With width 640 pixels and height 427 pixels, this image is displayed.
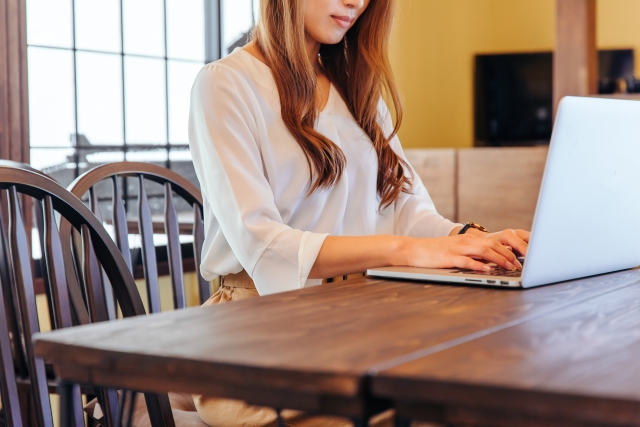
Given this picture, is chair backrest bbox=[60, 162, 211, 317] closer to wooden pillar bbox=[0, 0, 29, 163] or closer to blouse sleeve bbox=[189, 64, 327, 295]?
blouse sleeve bbox=[189, 64, 327, 295]

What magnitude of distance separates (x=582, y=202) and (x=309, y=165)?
57cm

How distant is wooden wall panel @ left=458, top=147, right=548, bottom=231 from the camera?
395 centimetres

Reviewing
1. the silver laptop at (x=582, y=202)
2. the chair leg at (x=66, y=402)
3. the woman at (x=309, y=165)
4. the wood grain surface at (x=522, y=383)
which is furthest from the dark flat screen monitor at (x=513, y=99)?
the wood grain surface at (x=522, y=383)

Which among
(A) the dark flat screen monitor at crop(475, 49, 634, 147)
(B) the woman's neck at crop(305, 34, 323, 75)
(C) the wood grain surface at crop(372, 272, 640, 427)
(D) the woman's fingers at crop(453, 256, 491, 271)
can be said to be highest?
→ (A) the dark flat screen monitor at crop(475, 49, 634, 147)

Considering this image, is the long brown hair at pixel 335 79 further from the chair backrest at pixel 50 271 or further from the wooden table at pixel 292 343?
the wooden table at pixel 292 343

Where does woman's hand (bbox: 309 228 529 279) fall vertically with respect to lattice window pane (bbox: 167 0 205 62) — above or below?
below

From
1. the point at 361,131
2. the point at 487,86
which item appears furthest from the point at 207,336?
the point at 487,86

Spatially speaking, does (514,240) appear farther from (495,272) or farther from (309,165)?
(309,165)

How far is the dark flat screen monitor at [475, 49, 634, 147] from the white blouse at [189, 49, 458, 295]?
13.8 feet

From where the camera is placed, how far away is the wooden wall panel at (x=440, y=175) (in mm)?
4191

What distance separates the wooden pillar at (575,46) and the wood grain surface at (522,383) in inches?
121

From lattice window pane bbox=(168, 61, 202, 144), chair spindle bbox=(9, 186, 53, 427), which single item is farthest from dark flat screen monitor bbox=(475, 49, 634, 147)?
chair spindle bbox=(9, 186, 53, 427)

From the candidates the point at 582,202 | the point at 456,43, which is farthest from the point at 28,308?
the point at 456,43

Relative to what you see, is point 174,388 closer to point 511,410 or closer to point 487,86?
point 511,410
